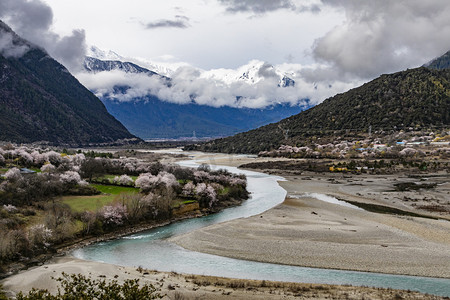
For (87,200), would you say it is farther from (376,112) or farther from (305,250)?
(376,112)

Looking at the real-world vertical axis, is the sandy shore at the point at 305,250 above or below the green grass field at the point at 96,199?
below

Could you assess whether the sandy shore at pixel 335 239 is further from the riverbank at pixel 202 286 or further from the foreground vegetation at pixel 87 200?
the foreground vegetation at pixel 87 200

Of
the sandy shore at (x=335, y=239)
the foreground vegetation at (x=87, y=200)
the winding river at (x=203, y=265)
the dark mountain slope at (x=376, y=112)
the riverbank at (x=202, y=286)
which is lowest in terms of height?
the winding river at (x=203, y=265)

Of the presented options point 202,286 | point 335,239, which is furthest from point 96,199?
point 335,239

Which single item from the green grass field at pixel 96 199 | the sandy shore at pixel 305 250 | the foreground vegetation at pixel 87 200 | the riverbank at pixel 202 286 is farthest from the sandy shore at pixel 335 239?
the green grass field at pixel 96 199

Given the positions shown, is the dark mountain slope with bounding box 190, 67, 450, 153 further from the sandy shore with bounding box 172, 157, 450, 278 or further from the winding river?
the winding river

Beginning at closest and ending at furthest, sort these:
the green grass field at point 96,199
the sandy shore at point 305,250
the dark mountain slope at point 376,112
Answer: the sandy shore at point 305,250 → the green grass field at point 96,199 → the dark mountain slope at point 376,112

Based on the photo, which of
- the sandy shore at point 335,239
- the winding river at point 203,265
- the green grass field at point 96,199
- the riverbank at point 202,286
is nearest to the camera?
the riverbank at point 202,286

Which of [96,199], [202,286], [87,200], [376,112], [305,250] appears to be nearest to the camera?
[202,286]
